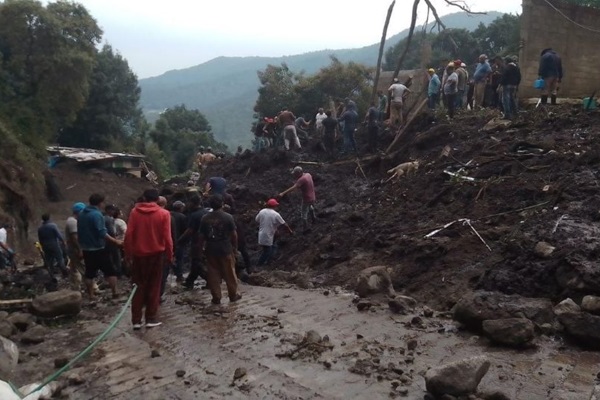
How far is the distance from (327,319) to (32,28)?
29.7 m

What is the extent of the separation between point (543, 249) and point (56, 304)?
6054mm

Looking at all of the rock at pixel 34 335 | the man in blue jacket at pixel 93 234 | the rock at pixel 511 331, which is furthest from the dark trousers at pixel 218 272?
the rock at pixel 511 331

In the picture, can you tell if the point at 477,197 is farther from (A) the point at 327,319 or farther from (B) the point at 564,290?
(A) the point at 327,319

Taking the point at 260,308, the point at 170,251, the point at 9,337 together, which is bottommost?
the point at 260,308

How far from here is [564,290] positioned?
6.71 m

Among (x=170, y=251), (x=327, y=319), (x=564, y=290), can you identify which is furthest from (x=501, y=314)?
(x=170, y=251)

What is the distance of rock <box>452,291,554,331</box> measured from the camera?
241 inches

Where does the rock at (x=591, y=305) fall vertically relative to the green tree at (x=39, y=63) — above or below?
below

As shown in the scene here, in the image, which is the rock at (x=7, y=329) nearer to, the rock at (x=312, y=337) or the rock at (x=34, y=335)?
the rock at (x=34, y=335)

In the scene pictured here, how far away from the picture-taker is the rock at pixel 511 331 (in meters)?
5.64

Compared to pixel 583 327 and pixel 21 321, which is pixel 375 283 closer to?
pixel 583 327

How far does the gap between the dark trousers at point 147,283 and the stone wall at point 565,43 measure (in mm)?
13780

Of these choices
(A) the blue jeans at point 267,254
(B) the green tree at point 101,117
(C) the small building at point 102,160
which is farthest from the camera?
(B) the green tree at point 101,117

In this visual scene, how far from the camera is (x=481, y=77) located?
16.7m
